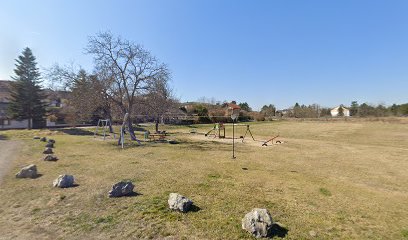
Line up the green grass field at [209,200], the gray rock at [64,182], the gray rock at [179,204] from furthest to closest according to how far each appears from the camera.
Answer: the gray rock at [64,182] → the gray rock at [179,204] → the green grass field at [209,200]

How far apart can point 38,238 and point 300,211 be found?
6.52m

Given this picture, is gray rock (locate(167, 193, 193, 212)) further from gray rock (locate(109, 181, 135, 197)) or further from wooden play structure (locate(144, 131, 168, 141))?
wooden play structure (locate(144, 131, 168, 141))

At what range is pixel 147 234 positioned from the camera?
5.78 metres

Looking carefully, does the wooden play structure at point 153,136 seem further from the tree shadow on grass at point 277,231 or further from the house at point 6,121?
the house at point 6,121

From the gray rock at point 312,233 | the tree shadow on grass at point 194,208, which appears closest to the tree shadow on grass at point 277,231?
the gray rock at point 312,233

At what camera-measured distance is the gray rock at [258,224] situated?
5551mm

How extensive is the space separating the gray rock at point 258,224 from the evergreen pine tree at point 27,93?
4342cm

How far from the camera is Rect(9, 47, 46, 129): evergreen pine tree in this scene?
3866cm

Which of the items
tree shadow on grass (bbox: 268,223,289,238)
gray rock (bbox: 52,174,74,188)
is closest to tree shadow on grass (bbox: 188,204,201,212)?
tree shadow on grass (bbox: 268,223,289,238)

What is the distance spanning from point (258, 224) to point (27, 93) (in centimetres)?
4399

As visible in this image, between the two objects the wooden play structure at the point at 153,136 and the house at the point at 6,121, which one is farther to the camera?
the house at the point at 6,121

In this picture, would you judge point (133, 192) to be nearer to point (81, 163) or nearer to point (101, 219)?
point (101, 219)

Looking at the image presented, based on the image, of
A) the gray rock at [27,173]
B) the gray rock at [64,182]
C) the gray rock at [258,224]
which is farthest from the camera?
the gray rock at [27,173]

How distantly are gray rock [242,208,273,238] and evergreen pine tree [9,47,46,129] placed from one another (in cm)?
4342
